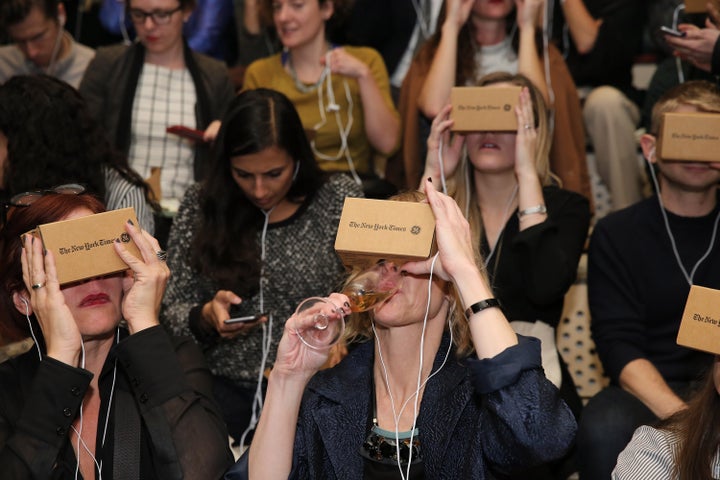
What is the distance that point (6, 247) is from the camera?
244 cm

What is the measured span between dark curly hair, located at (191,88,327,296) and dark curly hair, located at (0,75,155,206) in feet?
1.17

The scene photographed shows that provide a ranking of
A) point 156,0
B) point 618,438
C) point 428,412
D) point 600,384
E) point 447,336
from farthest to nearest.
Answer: point 156,0, point 600,384, point 618,438, point 447,336, point 428,412

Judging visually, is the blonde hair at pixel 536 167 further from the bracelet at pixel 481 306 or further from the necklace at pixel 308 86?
the bracelet at pixel 481 306

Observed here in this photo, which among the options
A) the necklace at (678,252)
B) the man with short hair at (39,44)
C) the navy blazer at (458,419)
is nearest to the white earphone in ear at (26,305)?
the navy blazer at (458,419)

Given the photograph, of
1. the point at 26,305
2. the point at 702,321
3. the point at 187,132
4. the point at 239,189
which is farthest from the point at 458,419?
the point at 187,132

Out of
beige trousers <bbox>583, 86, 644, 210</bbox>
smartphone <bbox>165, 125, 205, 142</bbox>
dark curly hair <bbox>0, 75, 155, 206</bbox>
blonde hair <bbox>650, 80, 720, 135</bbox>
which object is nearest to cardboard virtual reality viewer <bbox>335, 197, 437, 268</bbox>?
blonde hair <bbox>650, 80, 720, 135</bbox>

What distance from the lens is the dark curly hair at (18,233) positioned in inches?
95.1

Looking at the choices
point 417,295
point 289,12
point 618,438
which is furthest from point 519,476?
point 289,12

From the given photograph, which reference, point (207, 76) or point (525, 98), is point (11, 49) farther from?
point (525, 98)

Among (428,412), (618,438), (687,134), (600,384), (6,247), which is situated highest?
(687,134)

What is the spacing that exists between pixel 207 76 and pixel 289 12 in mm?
454

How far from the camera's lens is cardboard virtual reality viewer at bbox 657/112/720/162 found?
9.51 ft

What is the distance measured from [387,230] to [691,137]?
125 centimetres

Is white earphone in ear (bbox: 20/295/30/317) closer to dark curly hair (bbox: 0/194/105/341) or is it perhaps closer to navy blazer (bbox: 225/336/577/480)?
dark curly hair (bbox: 0/194/105/341)
